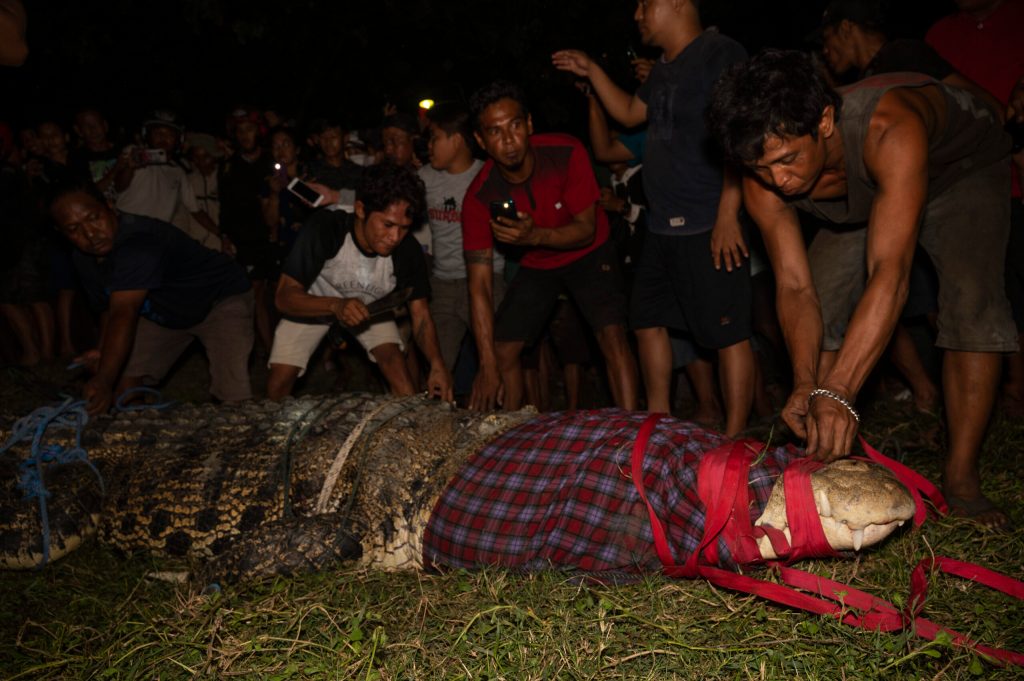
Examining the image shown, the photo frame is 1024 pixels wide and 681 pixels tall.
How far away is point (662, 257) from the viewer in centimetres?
397

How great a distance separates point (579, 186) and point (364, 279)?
1327mm

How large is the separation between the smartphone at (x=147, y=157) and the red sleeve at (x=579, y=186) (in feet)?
12.5

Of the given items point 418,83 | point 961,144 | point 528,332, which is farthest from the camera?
point 418,83

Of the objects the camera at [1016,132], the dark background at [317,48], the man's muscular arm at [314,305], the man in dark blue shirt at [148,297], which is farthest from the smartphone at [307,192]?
the camera at [1016,132]

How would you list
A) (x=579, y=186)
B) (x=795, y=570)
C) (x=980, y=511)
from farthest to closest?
(x=579, y=186), (x=980, y=511), (x=795, y=570)

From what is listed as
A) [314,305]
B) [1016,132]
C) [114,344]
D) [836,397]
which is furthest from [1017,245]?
[114,344]

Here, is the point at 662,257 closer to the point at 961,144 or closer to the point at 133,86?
the point at 961,144

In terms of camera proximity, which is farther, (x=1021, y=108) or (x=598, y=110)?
(x=598, y=110)

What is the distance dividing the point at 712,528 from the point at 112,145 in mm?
6338

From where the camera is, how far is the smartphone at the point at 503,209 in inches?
153

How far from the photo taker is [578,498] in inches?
92.7

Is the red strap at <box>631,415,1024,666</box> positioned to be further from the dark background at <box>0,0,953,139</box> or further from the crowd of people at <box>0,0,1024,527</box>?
the dark background at <box>0,0,953,139</box>

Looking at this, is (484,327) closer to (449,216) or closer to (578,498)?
(449,216)

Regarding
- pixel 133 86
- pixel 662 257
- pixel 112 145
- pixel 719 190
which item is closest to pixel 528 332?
pixel 662 257
